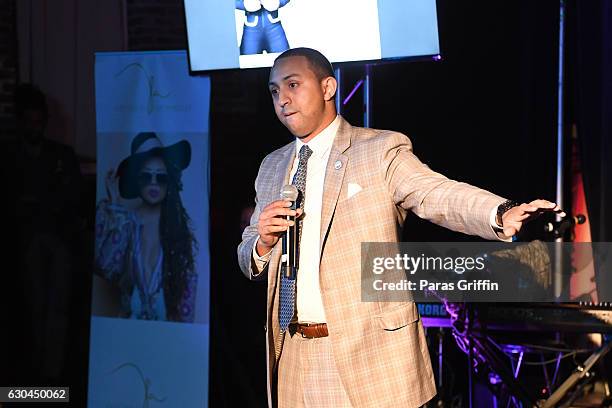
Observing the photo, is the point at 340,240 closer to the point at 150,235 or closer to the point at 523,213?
the point at 523,213

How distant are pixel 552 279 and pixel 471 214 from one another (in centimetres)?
199

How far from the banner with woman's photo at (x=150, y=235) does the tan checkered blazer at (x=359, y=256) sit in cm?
209

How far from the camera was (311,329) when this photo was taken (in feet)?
8.75

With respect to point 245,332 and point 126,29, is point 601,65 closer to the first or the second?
point 245,332

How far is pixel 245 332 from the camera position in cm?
530

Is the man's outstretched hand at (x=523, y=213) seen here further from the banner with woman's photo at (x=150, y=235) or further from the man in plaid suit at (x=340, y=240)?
the banner with woman's photo at (x=150, y=235)

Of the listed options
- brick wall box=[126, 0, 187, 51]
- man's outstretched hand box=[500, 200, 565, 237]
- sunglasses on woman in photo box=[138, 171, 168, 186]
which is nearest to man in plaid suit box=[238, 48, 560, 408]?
man's outstretched hand box=[500, 200, 565, 237]

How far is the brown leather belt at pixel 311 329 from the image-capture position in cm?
265

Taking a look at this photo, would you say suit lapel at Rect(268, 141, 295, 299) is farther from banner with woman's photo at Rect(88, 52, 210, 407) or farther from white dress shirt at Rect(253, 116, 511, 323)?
banner with woman's photo at Rect(88, 52, 210, 407)

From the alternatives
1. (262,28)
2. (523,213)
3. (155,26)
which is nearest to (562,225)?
(262,28)

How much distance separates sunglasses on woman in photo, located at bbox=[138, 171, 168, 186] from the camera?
193 inches

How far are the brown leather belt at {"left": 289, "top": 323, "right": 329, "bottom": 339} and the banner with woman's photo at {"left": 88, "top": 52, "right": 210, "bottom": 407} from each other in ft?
6.97

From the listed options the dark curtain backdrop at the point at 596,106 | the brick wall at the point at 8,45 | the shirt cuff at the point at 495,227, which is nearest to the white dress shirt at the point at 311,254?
the shirt cuff at the point at 495,227

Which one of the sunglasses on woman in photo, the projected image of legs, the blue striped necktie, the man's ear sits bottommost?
Result: the blue striped necktie
